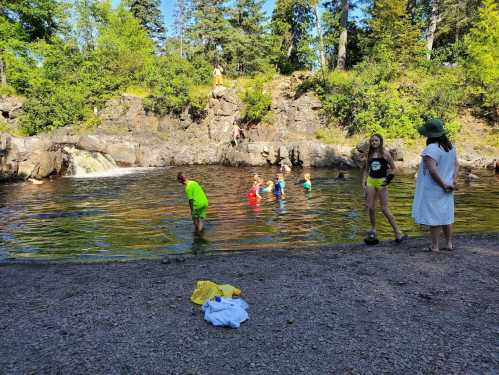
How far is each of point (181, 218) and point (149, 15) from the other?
187 ft

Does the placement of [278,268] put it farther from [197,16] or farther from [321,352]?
[197,16]

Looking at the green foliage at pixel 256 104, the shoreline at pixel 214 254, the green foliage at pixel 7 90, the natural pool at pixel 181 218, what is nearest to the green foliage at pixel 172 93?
the green foliage at pixel 256 104

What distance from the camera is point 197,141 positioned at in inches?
1352

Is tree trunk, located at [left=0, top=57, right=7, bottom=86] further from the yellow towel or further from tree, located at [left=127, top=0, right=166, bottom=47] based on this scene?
the yellow towel

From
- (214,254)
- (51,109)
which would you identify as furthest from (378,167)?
(51,109)

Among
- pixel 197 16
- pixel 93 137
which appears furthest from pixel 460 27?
pixel 93 137

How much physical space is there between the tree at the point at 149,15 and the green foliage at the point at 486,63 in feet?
149

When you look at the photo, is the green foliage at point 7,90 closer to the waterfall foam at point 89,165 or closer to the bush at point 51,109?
the bush at point 51,109

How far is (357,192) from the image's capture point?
16516 millimetres

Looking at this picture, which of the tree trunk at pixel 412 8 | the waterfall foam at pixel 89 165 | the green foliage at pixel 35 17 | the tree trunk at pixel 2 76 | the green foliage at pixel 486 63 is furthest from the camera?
the green foliage at pixel 35 17

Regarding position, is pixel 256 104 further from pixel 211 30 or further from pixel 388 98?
pixel 211 30

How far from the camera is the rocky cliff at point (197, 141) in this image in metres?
24.4

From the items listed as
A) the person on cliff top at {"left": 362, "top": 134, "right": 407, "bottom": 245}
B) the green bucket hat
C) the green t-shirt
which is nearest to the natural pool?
the green t-shirt

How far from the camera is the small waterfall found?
86.8ft
